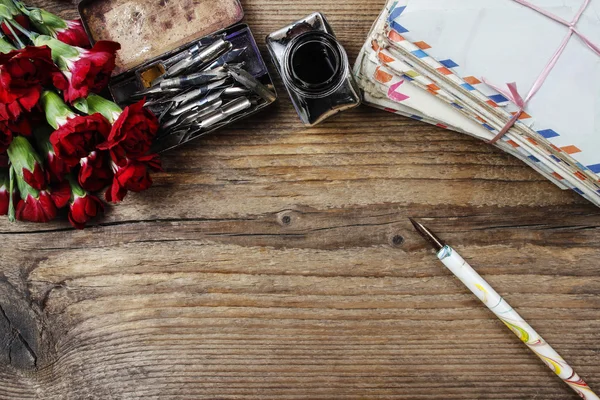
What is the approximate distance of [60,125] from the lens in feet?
2.34

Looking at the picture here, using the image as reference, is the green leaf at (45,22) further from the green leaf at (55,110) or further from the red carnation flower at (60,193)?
the red carnation flower at (60,193)

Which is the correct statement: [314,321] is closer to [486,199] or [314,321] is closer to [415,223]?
[415,223]

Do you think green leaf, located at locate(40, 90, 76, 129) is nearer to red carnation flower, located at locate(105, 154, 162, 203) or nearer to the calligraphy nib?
red carnation flower, located at locate(105, 154, 162, 203)

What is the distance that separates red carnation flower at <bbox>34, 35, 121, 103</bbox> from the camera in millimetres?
690

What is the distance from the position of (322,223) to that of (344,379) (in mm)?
236

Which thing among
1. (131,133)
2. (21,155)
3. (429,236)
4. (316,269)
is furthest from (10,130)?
(429,236)

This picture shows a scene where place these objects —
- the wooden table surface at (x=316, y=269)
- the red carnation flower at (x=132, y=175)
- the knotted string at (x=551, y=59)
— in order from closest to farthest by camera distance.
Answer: the knotted string at (x=551, y=59), the red carnation flower at (x=132, y=175), the wooden table surface at (x=316, y=269)

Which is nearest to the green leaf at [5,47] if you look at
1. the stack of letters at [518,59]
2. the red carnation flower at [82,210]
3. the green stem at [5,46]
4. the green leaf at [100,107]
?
the green stem at [5,46]

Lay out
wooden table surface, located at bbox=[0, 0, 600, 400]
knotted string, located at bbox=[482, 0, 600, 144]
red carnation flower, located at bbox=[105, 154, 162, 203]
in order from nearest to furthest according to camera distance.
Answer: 1. knotted string, located at bbox=[482, 0, 600, 144]
2. red carnation flower, located at bbox=[105, 154, 162, 203]
3. wooden table surface, located at bbox=[0, 0, 600, 400]

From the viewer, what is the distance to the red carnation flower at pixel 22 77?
2.13 feet

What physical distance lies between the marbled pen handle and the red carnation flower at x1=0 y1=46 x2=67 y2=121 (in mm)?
571

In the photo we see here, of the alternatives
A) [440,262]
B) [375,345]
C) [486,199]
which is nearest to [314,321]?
[375,345]

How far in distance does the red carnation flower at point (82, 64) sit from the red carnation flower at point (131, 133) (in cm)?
6

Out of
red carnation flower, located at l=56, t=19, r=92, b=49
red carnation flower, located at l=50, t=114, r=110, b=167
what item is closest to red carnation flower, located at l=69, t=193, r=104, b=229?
red carnation flower, located at l=50, t=114, r=110, b=167
